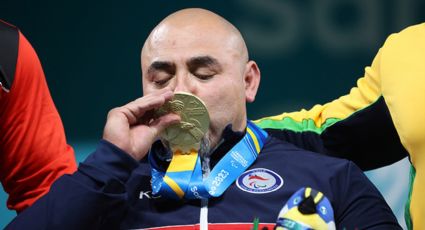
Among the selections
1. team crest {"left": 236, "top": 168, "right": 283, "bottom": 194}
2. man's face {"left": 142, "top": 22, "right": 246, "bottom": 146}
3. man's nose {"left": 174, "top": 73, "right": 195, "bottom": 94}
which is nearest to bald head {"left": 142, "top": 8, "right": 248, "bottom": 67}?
man's face {"left": 142, "top": 22, "right": 246, "bottom": 146}

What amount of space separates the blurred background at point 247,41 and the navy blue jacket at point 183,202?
3.33 ft

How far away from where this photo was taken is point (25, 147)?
2207mm

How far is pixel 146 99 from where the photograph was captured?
2.09 metres

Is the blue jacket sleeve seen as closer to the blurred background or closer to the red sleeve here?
the red sleeve

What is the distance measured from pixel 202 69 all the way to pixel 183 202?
0.36 meters

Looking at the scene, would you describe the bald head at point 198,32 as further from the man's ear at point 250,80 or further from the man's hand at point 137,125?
the man's hand at point 137,125

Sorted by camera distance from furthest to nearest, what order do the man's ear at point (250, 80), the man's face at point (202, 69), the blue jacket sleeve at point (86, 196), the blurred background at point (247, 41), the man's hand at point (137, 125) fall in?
the blurred background at point (247, 41)
the man's ear at point (250, 80)
the man's face at point (202, 69)
the man's hand at point (137, 125)
the blue jacket sleeve at point (86, 196)

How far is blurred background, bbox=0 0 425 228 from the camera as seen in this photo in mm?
3230

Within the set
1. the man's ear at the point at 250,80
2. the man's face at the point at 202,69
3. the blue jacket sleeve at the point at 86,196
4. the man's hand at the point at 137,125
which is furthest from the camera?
the man's ear at the point at 250,80

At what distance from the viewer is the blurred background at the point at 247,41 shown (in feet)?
10.6

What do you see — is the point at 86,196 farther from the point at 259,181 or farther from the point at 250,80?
the point at 250,80

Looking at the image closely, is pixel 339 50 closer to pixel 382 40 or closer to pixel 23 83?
pixel 382 40

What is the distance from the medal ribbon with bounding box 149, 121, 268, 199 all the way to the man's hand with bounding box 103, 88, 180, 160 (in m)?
0.09

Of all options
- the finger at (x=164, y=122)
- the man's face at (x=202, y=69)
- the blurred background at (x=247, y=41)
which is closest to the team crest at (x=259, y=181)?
the man's face at (x=202, y=69)
